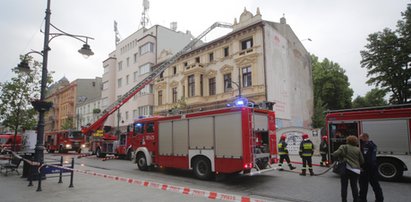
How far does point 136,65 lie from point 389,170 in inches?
1390

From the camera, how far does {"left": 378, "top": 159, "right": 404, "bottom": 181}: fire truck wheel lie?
31.8ft

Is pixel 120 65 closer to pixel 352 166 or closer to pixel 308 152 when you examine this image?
pixel 308 152

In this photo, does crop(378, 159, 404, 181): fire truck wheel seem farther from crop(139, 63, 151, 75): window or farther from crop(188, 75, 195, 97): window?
crop(139, 63, 151, 75): window

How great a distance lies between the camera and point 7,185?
9.27 m

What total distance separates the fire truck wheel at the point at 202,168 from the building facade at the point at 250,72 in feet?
42.6

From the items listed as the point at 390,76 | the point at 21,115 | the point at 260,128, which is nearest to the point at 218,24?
the point at 390,76

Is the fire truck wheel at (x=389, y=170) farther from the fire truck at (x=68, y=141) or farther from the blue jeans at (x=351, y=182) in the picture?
the fire truck at (x=68, y=141)

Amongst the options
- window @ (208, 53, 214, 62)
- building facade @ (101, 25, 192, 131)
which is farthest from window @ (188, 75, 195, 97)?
building facade @ (101, 25, 192, 131)

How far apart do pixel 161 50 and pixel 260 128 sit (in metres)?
29.7

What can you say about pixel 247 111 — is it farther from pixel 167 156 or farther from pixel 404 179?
pixel 404 179

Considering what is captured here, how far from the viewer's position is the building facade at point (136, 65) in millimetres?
37406

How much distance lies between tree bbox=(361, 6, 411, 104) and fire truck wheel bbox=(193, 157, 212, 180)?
26252 millimetres

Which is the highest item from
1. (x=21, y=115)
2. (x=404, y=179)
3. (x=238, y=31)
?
(x=238, y=31)

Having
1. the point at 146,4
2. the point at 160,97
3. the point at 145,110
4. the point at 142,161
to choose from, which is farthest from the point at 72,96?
the point at 142,161
